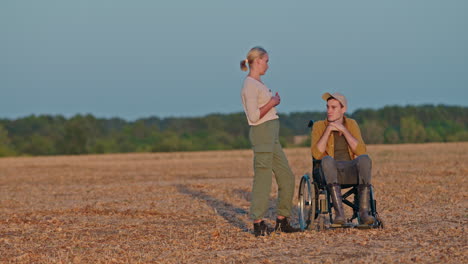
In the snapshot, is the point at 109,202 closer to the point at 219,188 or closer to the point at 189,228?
the point at 219,188

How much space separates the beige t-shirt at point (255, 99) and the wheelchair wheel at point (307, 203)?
3.06 ft

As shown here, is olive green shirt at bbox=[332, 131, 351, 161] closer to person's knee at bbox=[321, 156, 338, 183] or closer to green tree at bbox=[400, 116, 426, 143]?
person's knee at bbox=[321, 156, 338, 183]

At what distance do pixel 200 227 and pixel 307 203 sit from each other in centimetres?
160

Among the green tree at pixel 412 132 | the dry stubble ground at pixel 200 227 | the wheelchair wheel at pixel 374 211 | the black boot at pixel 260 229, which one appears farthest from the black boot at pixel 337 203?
the green tree at pixel 412 132

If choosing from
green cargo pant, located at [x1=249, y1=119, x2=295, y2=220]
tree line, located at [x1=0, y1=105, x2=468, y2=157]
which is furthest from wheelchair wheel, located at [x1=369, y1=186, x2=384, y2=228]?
tree line, located at [x1=0, y1=105, x2=468, y2=157]

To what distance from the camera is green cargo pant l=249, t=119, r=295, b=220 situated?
25.2 feet

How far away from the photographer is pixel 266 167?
7.73 m

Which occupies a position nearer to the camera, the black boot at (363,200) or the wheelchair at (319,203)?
the black boot at (363,200)

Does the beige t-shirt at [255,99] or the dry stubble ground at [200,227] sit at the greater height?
the beige t-shirt at [255,99]

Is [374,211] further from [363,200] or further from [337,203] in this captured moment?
[337,203]

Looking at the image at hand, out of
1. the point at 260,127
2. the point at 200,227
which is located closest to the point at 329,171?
the point at 260,127

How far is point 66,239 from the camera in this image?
836 centimetres

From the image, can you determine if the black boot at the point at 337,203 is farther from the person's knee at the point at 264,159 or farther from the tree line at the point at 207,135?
the tree line at the point at 207,135

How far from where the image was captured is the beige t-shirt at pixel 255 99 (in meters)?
7.58
